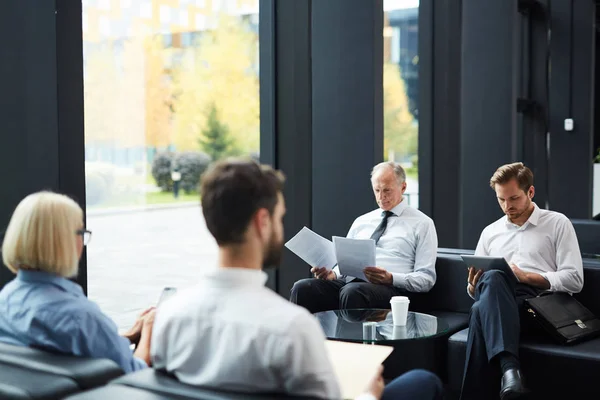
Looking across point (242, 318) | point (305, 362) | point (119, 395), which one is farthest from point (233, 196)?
point (119, 395)

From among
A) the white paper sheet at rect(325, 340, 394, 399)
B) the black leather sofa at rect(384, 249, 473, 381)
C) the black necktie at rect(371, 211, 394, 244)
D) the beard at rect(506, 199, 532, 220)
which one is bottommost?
the black leather sofa at rect(384, 249, 473, 381)

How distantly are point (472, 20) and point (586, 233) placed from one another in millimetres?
2822

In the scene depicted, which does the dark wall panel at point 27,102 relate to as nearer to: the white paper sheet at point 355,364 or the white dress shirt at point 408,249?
the white paper sheet at point 355,364

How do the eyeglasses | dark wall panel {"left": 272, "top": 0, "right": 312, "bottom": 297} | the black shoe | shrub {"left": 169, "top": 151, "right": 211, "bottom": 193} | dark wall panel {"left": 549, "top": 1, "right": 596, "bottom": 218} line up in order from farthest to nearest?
dark wall panel {"left": 549, "top": 1, "right": 596, "bottom": 218} → dark wall panel {"left": 272, "top": 0, "right": 312, "bottom": 297} → shrub {"left": 169, "top": 151, "right": 211, "bottom": 193} → the black shoe → the eyeglasses

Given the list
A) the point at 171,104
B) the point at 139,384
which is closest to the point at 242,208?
the point at 139,384

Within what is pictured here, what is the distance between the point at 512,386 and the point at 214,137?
2171 millimetres

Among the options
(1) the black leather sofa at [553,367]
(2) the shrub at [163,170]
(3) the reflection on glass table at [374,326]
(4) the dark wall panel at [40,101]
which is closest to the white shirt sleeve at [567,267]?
(1) the black leather sofa at [553,367]

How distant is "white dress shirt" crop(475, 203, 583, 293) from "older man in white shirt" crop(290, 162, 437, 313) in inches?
16.0

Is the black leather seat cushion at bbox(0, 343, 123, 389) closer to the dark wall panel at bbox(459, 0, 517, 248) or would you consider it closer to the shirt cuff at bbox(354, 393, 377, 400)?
the shirt cuff at bbox(354, 393, 377, 400)

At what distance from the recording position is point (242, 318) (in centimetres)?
167

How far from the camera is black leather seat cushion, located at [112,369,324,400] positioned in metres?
1.64

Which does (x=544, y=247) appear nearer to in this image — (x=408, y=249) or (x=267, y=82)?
(x=408, y=249)

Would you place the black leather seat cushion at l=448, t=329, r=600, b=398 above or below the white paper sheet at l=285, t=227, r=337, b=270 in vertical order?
below

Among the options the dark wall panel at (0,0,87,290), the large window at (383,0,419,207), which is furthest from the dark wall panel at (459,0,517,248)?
the dark wall panel at (0,0,87,290)
